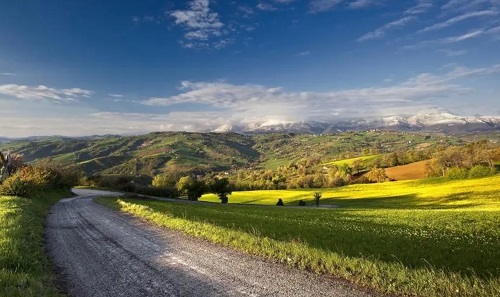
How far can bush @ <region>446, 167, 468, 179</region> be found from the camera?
87.2 m

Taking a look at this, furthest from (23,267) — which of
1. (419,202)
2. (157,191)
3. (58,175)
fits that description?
(157,191)

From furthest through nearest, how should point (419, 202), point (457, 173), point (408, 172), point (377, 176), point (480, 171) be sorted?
point (377, 176) → point (408, 172) → point (457, 173) → point (480, 171) → point (419, 202)

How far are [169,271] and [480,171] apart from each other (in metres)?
98.0

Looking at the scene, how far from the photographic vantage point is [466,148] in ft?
338

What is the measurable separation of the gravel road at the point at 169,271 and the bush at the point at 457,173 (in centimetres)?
9204

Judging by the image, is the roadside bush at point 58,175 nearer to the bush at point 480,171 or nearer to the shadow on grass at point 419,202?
the shadow on grass at point 419,202

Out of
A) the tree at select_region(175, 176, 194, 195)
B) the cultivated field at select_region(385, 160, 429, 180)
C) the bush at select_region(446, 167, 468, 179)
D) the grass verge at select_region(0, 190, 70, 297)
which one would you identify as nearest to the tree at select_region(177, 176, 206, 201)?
the tree at select_region(175, 176, 194, 195)

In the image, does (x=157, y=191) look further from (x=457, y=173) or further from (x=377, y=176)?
(x=457, y=173)

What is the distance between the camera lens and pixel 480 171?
3383 inches

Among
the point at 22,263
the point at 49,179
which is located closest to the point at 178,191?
the point at 49,179

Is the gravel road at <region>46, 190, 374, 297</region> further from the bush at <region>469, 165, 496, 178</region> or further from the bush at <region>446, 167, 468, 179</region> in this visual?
the bush at <region>469, 165, 496, 178</region>

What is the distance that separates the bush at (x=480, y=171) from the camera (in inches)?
3327

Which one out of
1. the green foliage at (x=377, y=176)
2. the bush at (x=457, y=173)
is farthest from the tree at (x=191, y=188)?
the bush at (x=457, y=173)

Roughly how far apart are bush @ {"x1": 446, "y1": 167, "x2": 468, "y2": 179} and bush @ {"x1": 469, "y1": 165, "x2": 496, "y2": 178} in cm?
136
